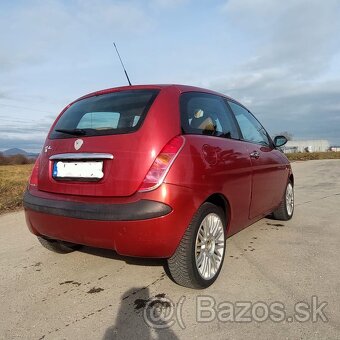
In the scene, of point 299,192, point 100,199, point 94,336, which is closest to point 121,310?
point 94,336

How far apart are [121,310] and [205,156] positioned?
1394mm

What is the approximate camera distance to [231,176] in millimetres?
3715

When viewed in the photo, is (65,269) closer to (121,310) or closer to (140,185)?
(121,310)

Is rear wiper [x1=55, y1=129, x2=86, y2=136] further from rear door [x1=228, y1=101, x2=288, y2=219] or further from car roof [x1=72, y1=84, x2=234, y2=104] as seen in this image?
rear door [x1=228, y1=101, x2=288, y2=219]

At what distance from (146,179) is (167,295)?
97cm

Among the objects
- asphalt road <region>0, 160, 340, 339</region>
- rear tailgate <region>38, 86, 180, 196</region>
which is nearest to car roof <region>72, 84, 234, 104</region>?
rear tailgate <region>38, 86, 180, 196</region>

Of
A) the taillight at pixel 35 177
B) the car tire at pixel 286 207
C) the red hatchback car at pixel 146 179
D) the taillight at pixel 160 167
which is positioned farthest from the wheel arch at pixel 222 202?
the car tire at pixel 286 207

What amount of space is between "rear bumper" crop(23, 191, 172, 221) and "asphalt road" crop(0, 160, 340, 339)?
681 mm

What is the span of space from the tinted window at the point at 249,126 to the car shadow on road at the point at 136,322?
2126 mm

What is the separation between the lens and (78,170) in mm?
3273

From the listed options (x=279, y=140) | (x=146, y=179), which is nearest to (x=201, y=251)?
(x=146, y=179)

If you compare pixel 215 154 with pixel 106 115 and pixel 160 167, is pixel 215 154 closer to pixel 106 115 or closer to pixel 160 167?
pixel 160 167

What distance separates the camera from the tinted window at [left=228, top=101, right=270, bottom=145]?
4.47 m

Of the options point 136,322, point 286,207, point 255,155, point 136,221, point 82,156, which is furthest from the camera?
point 286,207
